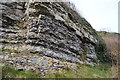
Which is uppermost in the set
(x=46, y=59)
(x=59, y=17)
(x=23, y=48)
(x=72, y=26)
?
(x=59, y=17)

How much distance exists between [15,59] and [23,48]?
57.9 inches

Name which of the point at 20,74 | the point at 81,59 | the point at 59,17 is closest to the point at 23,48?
the point at 20,74

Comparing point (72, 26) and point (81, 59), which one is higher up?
point (72, 26)

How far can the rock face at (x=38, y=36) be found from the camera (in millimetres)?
9883

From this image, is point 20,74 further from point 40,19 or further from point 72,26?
point 72,26

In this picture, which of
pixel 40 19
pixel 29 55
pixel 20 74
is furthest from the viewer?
pixel 40 19

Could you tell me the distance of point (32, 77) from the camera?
7.77m

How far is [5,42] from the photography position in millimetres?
10375

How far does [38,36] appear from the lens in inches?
432

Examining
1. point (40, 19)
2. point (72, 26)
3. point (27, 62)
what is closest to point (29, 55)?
point (27, 62)

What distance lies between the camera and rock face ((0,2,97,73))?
389 inches

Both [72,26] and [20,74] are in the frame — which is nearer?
[20,74]

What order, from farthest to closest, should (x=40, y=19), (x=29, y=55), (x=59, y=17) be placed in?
(x=59, y=17)
(x=40, y=19)
(x=29, y=55)

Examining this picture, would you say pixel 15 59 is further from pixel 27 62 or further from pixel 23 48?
pixel 23 48
